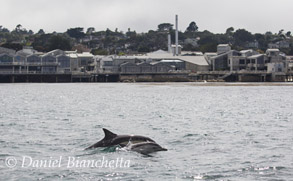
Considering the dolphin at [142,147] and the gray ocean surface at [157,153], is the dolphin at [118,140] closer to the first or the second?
the dolphin at [142,147]

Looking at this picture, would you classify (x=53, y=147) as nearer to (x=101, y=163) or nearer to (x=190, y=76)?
(x=101, y=163)

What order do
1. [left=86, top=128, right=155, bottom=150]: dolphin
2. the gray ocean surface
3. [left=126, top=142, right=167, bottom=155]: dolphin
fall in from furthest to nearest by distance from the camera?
[left=86, top=128, right=155, bottom=150]: dolphin
[left=126, top=142, right=167, bottom=155]: dolphin
the gray ocean surface

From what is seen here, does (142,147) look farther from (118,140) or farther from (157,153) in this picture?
(118,140)

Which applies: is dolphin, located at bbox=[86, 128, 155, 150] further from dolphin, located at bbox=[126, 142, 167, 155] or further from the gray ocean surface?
the gray ocean surface

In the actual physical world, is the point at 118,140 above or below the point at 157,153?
above

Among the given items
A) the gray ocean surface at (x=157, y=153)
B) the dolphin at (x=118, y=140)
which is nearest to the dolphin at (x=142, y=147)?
the dolphin at (x=118, y=140)

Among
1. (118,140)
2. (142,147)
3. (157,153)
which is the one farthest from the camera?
(118,140)

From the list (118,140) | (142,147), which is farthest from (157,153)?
(118,140)

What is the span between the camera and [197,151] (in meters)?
27.0

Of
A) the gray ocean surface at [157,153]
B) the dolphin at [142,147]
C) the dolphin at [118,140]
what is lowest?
the gray ocean surface at [157,153]

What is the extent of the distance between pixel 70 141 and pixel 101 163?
6850 mm

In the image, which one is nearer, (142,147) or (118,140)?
(142,147)

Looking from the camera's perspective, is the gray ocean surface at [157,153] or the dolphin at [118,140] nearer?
the gray ocean surface at [157,153]

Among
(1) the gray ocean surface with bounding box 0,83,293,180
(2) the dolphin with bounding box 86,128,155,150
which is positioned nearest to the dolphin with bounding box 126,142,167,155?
(2) the dolphin with bounding box 86,128,155,150
